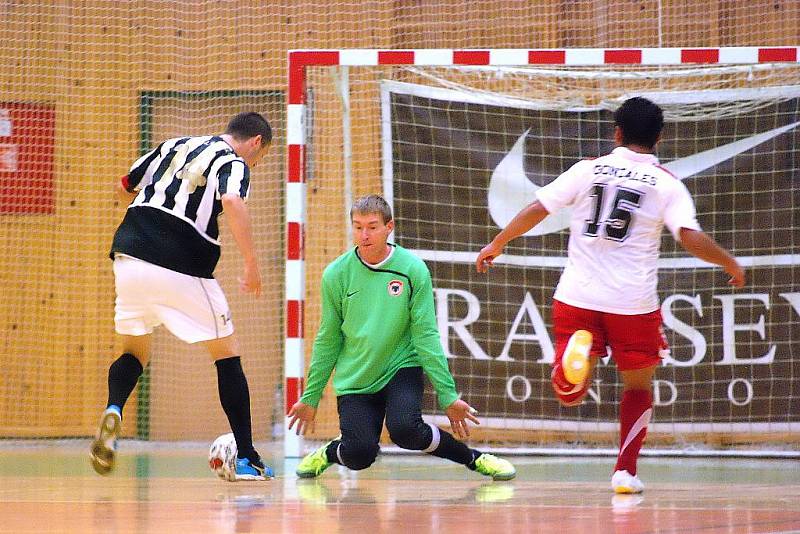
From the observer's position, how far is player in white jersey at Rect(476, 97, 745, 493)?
184 inches

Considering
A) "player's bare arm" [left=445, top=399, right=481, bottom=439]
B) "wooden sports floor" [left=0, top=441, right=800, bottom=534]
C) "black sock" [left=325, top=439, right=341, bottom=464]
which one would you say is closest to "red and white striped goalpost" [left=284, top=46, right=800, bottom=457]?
"wooden sports floor" [left=0, top=441, right=800, bottom=534]

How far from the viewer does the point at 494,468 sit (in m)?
5.30

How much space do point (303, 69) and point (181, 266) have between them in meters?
2.28

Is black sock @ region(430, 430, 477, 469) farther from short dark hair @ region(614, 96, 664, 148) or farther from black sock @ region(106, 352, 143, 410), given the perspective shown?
short dark hair @ region(614, 96, 664, 148)

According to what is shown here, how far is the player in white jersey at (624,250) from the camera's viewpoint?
467 centimetres

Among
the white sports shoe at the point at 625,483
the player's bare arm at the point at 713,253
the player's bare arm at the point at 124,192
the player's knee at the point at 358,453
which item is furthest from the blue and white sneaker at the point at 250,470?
the player's bare arm at the point at 713,253

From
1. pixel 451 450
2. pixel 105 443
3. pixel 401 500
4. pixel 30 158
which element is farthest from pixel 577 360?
pixel 30 158

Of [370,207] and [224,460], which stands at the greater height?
[370,207]

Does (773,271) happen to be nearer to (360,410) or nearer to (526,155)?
(526,155)

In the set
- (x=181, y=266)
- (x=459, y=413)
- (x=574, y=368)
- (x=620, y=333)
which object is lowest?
(x=459, y=413)

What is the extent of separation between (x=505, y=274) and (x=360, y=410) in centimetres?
273

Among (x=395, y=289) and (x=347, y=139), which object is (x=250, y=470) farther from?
(x=347, y=139)

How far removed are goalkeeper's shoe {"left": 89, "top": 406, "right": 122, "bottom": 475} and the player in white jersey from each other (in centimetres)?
168

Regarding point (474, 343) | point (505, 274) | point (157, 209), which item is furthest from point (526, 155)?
point (157, 209)
